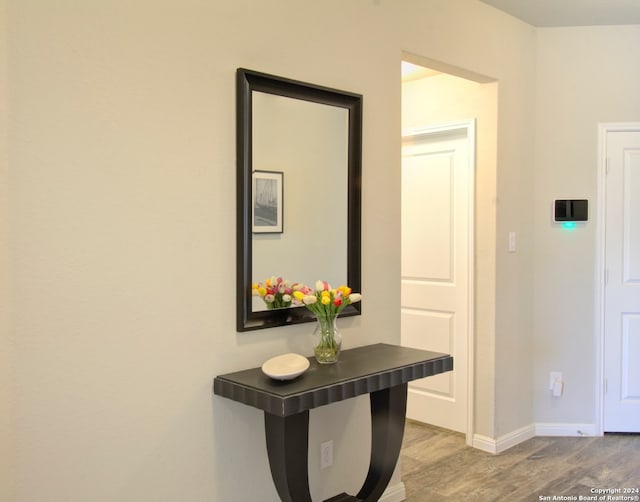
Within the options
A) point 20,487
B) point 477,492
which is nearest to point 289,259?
point 20,487

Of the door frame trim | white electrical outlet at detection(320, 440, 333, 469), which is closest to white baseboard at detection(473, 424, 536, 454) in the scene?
the door frame trim

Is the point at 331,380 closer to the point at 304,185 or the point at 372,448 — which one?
the point at 372,448

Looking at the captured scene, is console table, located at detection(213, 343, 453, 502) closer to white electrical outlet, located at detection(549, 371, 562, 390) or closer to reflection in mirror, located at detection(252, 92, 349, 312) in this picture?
reflection in mirror, located at detection(252, 92, 349, 312)

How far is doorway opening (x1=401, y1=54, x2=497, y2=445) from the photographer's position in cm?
363

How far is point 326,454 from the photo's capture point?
259 cm

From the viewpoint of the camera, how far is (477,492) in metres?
3.03

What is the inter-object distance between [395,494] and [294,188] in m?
1.62

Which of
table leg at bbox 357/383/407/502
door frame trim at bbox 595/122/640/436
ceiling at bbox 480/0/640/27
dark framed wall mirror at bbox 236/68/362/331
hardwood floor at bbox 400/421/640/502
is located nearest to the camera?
dark framed wall mirror at bbox 236/68/362/331

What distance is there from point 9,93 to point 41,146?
0.16 meters

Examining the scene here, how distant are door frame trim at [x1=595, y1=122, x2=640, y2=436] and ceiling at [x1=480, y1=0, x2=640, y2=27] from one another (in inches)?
25.4

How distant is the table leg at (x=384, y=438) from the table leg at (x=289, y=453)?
441mm

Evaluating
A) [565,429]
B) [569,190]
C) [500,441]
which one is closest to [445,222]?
[569,190]

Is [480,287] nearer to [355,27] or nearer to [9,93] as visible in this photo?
[355,27]

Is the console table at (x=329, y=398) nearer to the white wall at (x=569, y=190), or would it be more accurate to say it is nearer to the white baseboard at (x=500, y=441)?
the white baseboard at (x=500, y=441)
